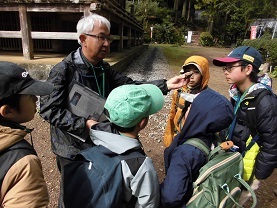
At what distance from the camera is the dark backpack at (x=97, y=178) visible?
123 cm

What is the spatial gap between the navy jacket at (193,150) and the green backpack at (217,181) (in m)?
0.05

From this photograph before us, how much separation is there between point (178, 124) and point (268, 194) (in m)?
1.67

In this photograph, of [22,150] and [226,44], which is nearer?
[22,150]

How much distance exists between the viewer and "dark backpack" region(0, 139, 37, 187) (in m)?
1.07

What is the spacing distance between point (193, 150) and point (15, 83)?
1.15 meters

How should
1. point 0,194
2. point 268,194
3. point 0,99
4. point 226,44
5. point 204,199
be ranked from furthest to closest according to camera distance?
point 226,44 → point 268,194 → point 204,199 → point 0,99 → point 0,194

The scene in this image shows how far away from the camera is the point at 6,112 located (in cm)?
122

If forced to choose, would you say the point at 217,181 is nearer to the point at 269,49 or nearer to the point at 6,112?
the point at 6,112

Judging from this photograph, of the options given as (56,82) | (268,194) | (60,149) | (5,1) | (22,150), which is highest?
(5,1)

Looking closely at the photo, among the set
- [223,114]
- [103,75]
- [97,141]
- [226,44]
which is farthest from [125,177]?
[226,44]

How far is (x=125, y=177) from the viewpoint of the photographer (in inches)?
48.8

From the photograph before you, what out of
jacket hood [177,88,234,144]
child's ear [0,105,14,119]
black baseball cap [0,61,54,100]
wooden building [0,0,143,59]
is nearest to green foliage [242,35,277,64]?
wooden building [0,0,143,59]

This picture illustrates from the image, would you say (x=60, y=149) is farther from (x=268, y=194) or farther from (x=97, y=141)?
(x=268, y=194)

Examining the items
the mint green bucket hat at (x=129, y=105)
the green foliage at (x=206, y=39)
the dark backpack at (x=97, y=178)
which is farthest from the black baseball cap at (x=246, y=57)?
the green foliage at (x=206, y=39)
